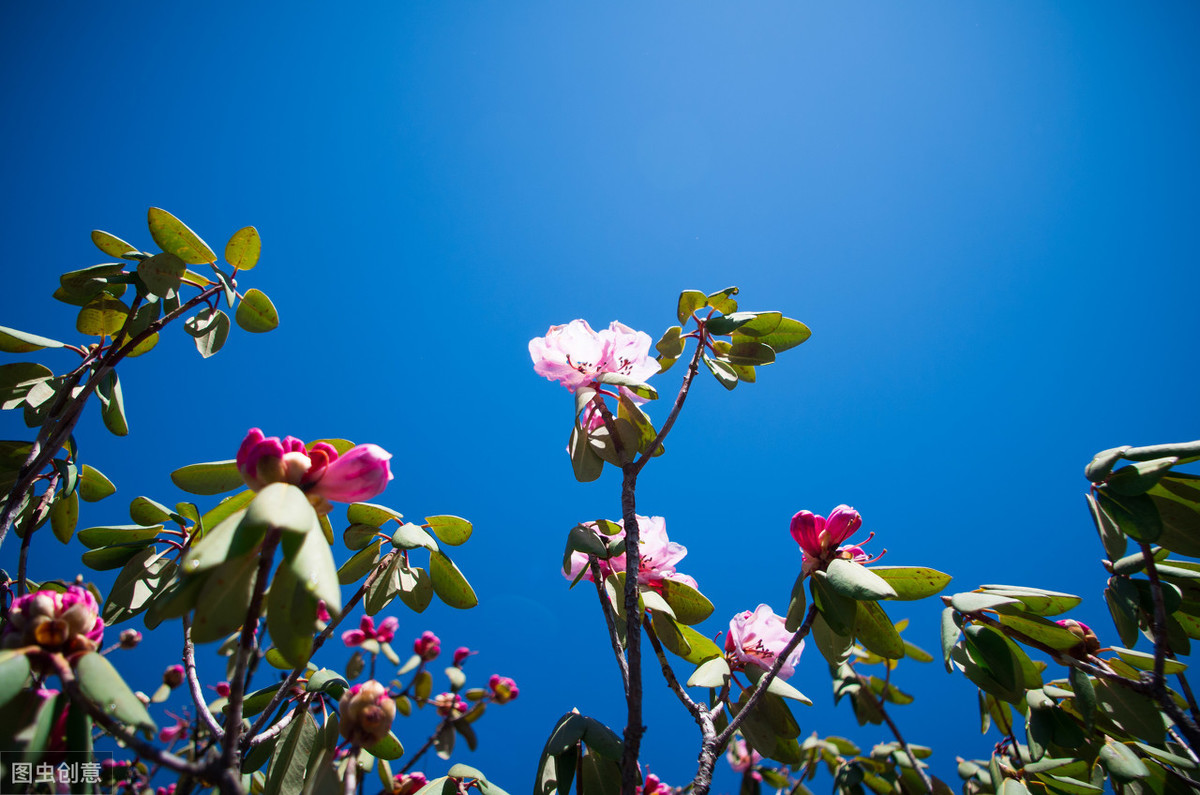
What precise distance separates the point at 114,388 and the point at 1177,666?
2328mm

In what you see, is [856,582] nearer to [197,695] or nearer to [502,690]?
[197,695]

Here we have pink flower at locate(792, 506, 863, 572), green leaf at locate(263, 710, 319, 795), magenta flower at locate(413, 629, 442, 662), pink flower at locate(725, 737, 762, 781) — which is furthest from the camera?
pink flower at locate(725, 737, 762, 781)

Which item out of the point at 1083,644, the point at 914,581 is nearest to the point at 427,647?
the point at 914,581

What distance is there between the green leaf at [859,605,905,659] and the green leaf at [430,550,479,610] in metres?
0.72

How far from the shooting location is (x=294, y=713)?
96 centimetres

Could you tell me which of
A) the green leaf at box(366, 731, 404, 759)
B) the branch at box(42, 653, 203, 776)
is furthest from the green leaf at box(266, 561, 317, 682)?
the green leaf at box(366, 731, 404, 759)

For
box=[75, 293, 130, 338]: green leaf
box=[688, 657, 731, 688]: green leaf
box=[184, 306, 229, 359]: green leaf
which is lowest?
box=[688, 657, 731, 688]: green leaf

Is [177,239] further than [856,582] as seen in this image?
Yes

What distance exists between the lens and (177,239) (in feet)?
3.88

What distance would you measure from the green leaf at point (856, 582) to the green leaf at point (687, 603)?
1.05 ft

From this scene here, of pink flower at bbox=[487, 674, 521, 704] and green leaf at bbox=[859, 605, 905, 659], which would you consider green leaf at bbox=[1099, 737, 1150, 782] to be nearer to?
green leaf at bbox=[859, 605, 905, 659]

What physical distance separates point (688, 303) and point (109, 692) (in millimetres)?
1165

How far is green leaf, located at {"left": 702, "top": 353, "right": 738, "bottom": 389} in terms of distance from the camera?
49.6 inches

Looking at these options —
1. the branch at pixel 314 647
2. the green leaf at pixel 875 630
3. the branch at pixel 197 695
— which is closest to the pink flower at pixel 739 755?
the green leaf at pixel 875 630
